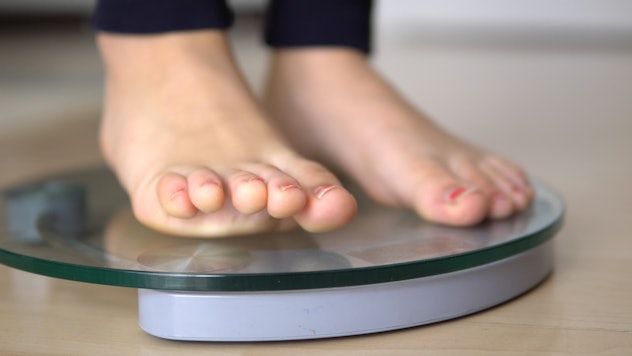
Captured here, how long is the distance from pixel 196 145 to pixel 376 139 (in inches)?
7.1

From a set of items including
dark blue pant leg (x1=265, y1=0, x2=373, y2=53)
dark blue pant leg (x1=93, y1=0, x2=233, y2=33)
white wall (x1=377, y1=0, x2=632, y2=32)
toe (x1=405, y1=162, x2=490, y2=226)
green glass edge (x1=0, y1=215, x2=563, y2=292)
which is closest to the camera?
green glass edge (x1=0, y1=215, x2=563, y2=292)

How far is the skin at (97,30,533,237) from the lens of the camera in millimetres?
675

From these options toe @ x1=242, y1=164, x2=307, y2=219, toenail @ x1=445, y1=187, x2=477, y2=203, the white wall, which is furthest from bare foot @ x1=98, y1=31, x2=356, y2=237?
the white wall

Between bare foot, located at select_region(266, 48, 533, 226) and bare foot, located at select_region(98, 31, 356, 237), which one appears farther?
bare foot, located at select_region(266, 48, 533, 226)

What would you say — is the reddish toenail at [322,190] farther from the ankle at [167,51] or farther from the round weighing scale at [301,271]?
the ankle at [167,51]

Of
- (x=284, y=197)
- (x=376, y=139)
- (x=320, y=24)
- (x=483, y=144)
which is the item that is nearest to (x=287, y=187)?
(x=284, y=197)

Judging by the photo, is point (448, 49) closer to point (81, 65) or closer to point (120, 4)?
point (81, 65)

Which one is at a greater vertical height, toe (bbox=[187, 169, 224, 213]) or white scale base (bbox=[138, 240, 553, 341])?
toe (bbox=[187, 169, 224, 213])

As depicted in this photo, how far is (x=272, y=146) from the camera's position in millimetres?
762

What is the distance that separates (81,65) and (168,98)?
184cm

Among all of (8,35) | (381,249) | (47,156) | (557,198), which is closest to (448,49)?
(8,35)

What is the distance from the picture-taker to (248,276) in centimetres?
60

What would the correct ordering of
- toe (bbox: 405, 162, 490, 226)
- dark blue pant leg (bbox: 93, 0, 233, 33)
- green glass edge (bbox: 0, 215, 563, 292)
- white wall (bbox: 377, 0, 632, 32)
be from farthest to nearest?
1. white wall (bbox: 377, 0, 632, 32)
2. dark blue pant leg (bbox: 93, 0, 233, 33)
3. toe (bbox: 405, 162, 490, 226)
4. green glass edge (bbox: 0, 215, 563, 292)

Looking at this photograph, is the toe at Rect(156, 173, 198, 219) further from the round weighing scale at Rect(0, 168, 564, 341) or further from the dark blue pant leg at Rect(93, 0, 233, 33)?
the dark blue pant leg at Rect(93, 0, 233, 33)
